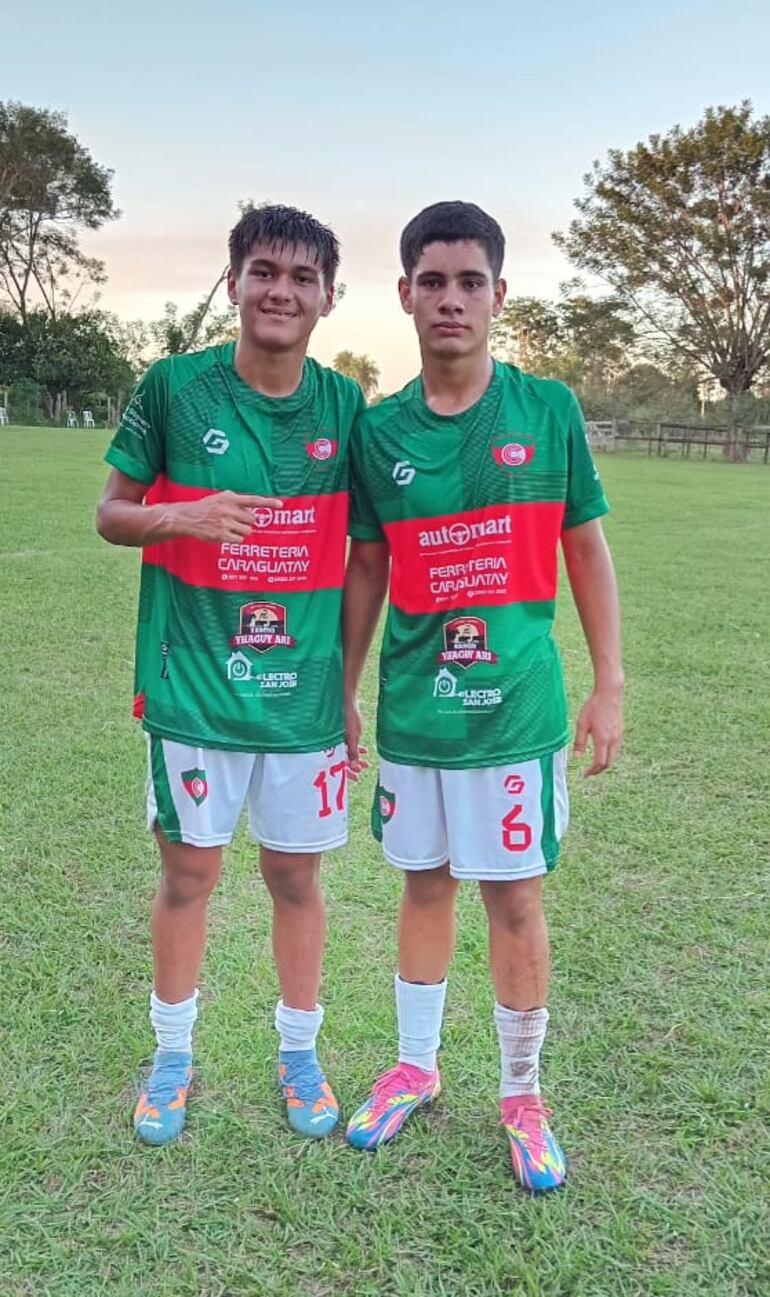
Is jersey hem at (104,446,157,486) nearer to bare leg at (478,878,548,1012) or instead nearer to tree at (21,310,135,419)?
bare leg at (478,878,548,1012)

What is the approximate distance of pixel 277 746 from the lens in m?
2.10

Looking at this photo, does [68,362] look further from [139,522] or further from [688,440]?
[139,522]

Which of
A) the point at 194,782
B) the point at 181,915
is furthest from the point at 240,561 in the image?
the point at 181,915

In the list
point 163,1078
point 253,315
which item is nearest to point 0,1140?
point 163,1078

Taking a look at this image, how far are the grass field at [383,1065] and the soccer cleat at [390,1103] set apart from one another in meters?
0.05

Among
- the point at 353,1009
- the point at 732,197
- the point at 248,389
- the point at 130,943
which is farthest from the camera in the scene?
the point at 732,197

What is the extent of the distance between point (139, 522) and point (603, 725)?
1.05 meters

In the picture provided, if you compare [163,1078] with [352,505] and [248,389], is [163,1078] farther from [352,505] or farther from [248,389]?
[248,389]

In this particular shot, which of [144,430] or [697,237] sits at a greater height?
[697,237]

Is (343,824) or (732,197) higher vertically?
(732,197)

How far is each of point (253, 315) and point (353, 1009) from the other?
1720mm

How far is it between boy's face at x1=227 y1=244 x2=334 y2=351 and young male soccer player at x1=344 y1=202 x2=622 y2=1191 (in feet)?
0.70

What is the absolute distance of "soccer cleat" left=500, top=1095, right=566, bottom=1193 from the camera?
2016 mm

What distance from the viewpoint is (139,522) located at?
1.96m
